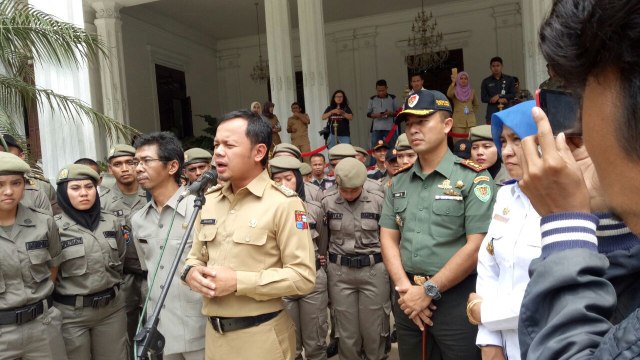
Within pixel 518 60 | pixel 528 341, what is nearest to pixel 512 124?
pixel 528 341

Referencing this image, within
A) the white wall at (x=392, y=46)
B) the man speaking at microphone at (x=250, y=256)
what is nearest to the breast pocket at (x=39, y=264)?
the man speaking at microphone at (x=250, y=256)

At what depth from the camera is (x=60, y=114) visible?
7.11m

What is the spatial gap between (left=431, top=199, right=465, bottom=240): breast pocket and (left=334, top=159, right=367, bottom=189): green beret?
1.67 m

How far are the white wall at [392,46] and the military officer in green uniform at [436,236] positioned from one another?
1146 centimetres

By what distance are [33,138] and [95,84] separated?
6.72 ft

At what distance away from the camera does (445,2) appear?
14.6 metres

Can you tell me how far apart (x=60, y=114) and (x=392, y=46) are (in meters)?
10.5

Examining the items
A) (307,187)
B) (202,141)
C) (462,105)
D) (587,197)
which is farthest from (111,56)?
(587,197)

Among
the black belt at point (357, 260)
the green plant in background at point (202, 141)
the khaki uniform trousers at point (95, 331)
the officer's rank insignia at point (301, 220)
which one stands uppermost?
the green plant in background at point (202, 141)

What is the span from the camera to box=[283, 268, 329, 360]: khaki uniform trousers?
4.49 m

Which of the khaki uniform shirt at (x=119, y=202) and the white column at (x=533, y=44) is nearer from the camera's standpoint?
the khaki uniform shirt at (x=119, y=202)

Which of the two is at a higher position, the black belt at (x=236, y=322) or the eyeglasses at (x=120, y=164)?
the eyeglasses at (x=120, y=164)

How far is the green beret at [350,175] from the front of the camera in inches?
173

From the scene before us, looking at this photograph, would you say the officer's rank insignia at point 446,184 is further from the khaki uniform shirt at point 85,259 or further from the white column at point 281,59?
the white column at point 281,59
